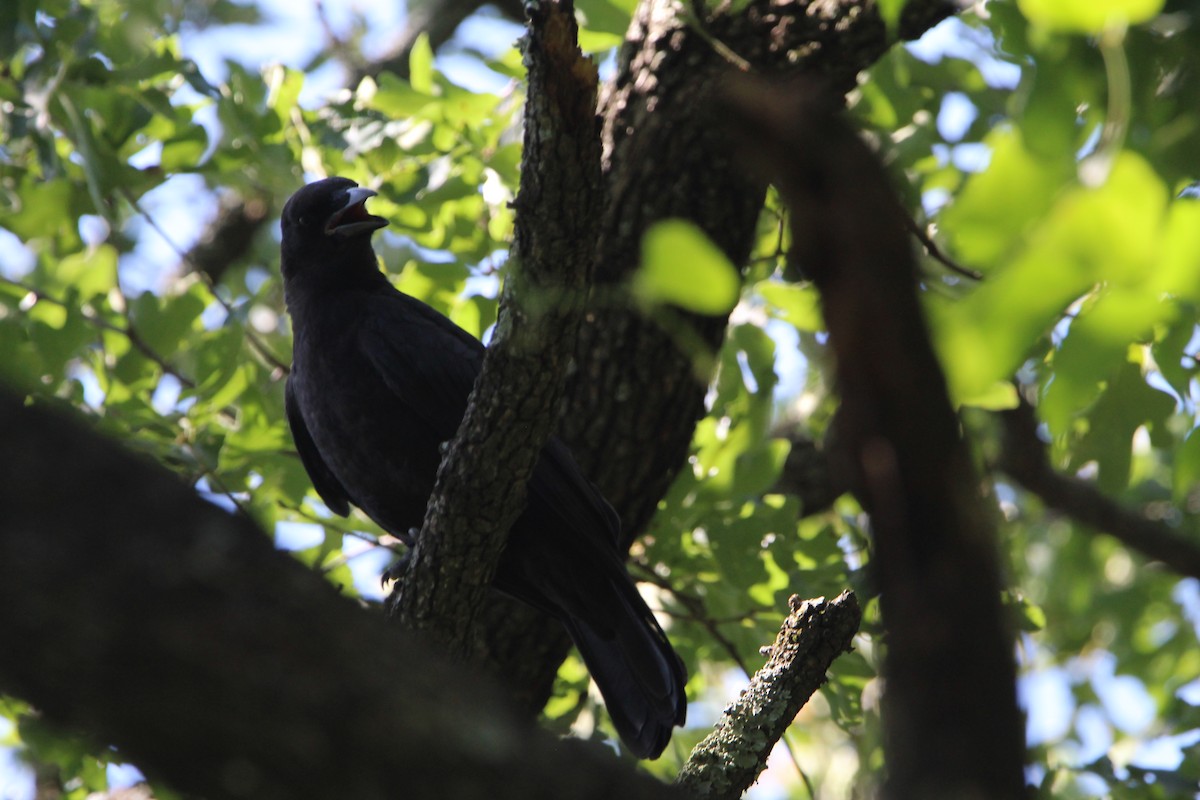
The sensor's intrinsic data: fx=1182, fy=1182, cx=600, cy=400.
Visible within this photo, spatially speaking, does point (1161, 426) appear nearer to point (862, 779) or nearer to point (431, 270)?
point (862, 779)

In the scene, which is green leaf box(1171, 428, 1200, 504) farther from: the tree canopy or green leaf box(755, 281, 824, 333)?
green leaf box(755, 281, 824, 333)

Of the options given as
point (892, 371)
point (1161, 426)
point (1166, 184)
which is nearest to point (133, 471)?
point (892, 371)

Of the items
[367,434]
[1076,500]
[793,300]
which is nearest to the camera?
[793,300]

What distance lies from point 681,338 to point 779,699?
4.44 ft

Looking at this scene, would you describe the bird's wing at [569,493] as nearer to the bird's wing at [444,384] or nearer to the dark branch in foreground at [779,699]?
the bird's wing at [444,384]

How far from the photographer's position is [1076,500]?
5371 mm

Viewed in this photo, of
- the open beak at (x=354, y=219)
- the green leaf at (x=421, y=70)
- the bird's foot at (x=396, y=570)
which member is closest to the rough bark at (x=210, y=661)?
the bird's foot at (x=396, y=570)

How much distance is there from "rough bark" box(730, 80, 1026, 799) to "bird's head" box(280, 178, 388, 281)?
3.44 metres

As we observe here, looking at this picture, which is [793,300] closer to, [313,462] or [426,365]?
[426,365]

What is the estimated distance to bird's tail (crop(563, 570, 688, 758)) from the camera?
3709 mm

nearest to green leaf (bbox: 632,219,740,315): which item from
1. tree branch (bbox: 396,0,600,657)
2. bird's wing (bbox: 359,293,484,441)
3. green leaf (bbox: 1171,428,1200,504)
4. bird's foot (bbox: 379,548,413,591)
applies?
green leaf (bbox: 1171,428,1200,504)

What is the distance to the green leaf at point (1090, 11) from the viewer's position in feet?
3.87

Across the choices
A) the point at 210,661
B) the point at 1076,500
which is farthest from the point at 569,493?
the point at 1076,500

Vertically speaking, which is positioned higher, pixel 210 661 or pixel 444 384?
pixel 444 384
